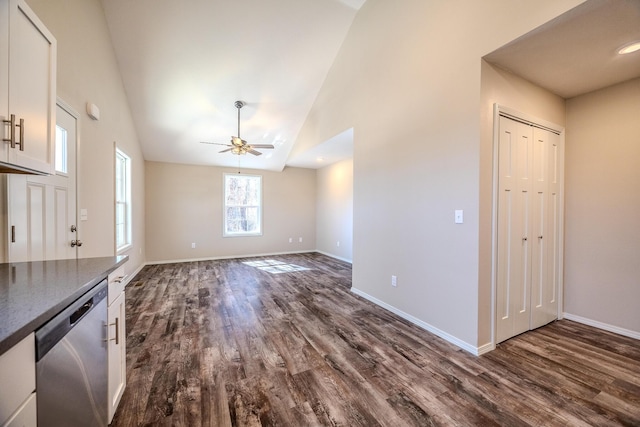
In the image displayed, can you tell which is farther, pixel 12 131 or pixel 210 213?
pixel 210 213

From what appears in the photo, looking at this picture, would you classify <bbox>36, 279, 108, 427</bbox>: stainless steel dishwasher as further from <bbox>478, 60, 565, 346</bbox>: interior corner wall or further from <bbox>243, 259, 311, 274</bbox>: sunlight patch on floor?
<bbox>243, 259, 311, 274</bbox>: sunlight patch on floor

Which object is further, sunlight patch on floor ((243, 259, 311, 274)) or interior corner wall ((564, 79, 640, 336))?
sunlight patch on floor ((243, 259, 311, 274))

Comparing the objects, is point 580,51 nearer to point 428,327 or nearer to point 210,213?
point 428,327

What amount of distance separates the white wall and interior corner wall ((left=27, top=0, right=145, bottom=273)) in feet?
9.73

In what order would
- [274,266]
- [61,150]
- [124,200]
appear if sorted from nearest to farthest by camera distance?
[61,150] < [124,200] < [274,266]

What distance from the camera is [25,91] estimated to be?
1.21m

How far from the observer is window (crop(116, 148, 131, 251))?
396 centimetres

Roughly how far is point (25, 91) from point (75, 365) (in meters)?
1.28

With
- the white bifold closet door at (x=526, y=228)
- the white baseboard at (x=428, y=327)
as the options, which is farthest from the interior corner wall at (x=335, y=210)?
the white bifold closet door at (x=526, y=228)

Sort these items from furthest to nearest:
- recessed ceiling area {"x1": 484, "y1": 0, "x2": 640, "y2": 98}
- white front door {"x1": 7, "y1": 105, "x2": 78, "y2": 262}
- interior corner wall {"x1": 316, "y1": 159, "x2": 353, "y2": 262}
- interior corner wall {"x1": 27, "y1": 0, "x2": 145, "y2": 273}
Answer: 1. interior corner wall {"x1": 316, "y1": 159, "x2": 353, "y2": 262}
2. interior corner wall {"x1": 27, "y1": 0, "x2": 145, "y2": 273}
3. recessed ceiling area {"x1": 484, "y1": 0, "x2": 640, "y2": 98}
4. white front door {"x1": 7, "y1": 105, "x2": 78, "y2": 262}

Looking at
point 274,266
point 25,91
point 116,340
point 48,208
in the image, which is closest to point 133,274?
point 274,266

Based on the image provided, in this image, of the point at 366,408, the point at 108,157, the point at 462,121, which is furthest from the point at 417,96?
the point at 108,157

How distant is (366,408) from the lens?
157 centimetres

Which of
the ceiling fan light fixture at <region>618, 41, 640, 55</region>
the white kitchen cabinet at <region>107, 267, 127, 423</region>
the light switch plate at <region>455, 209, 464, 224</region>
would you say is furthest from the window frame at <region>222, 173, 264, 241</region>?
the ceiling fan light fixture at <region>618, 41, 640, 55</region>
